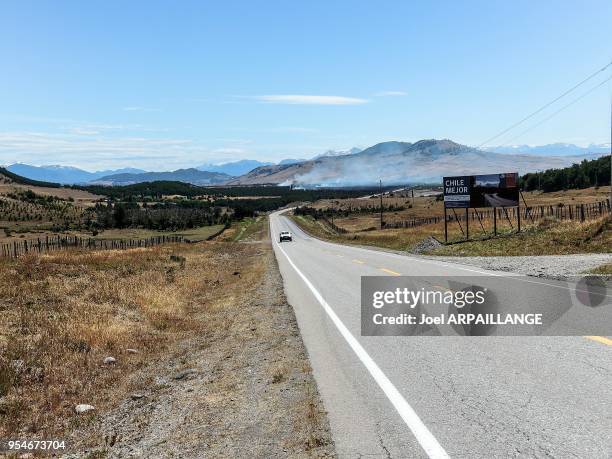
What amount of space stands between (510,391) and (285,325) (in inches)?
278

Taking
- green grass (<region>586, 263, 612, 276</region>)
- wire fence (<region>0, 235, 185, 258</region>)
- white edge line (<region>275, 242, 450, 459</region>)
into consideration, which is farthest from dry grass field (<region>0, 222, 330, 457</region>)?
wire fence (<region>0, 235, 185, 258</region>)

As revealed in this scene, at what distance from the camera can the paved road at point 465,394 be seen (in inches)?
205

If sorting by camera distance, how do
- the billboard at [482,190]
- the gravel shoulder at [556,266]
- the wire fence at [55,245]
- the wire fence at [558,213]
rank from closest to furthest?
the gravel shoulder at [556,266], the wire fence at [558,213], the billboard at [482,190], the wire fence at [55,245]

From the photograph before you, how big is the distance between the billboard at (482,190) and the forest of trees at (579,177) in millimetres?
115236

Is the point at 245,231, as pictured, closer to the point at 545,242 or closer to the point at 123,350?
the point at 545,242

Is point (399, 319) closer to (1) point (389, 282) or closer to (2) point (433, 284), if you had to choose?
(2) point (433, 284)

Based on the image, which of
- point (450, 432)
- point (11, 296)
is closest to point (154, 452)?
point (450, 432)

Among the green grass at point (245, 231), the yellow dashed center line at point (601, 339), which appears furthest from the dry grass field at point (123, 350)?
the green grass at point (245, 231)

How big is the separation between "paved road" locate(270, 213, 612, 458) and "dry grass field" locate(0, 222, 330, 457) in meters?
0.51

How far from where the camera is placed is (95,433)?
7316mm

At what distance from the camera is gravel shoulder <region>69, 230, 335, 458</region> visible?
590 cm

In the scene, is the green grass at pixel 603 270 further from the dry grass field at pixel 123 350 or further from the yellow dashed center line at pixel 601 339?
the dry grass field at pixel 123 350

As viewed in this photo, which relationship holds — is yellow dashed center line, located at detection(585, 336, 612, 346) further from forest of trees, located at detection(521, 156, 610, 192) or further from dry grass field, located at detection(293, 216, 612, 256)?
forest of trees, located at detection(521, 156, 610, 192)

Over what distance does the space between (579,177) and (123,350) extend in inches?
6314
